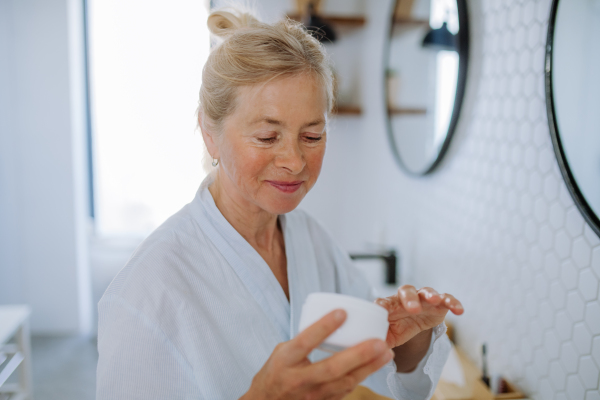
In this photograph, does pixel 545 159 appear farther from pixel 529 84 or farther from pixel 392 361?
pixel 392 361

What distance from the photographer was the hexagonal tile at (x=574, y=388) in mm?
814

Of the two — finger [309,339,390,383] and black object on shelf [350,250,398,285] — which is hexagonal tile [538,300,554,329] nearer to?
finger [309,339,390,383]

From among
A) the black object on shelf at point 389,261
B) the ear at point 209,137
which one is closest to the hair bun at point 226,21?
the ear at point 209,137

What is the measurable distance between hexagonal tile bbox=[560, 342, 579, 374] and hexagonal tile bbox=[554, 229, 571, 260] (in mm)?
183

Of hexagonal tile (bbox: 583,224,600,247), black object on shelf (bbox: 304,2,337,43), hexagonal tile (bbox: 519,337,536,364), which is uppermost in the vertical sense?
black object on shelf (bbox: 304,2,337,43)

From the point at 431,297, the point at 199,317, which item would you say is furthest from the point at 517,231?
the point at 199,317

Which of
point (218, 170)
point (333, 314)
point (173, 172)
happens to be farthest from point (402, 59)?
point (173, 172)

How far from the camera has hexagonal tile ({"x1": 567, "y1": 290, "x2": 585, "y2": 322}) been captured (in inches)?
31.9

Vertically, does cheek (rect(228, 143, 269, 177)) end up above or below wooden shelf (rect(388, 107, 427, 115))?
below

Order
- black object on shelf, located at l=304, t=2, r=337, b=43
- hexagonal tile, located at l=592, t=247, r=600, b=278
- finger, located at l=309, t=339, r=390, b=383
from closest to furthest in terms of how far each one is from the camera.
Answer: finger, located at l=309, t=339, r=390, b=383 → hexagonal tile, located at l=592, t=247, r=600, b=278 → black object on shelf, located at l=304, t=2, r=337, b=43

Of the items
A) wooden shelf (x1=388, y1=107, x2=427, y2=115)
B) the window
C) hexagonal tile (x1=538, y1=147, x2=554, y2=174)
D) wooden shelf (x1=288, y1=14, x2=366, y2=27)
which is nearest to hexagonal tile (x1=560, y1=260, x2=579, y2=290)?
hexagonal tile (x1=538, y1=147, x2=554, y2=174)

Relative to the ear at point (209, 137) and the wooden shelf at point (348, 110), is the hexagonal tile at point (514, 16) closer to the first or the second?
the ear at point (209, 137)

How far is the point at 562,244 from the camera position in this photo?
85 centimetres

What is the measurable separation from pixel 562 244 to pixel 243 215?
701 millimetres
